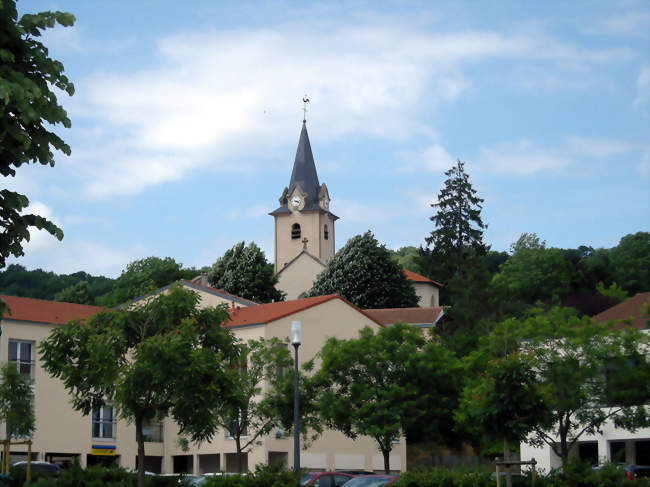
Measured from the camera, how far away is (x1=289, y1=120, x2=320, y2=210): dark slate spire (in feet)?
354

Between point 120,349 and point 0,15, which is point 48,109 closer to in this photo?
point 0,15

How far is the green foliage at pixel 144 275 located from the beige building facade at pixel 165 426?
3106 cm

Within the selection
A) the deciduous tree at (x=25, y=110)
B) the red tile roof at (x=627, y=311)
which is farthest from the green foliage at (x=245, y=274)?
the deciduous tree at (x=25, y=110)

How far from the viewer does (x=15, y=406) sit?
35.6 m

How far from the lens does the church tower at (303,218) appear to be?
346 feet

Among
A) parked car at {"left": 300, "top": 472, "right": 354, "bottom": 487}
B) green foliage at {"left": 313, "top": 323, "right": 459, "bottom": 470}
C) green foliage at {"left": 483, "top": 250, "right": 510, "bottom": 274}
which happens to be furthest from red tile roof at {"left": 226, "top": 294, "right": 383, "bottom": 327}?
green foliage at {"left": 483, "top": 250, "right": 510, "bottom": 274}

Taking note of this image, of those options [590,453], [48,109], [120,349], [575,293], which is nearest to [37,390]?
[120,349]

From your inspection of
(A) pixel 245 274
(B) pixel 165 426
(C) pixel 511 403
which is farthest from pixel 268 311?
(C) pixel 511 403

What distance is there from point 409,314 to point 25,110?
66.7 metres

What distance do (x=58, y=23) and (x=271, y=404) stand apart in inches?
1343

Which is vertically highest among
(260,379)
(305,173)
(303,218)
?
(305,173)

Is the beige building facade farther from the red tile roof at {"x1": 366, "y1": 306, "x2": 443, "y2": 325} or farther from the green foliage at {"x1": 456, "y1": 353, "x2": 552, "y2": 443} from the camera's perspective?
the green foliage at {"x1": 456, "y1": 353, "x2": 552, "y2": 443}

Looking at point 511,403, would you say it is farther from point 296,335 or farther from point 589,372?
point 589,372

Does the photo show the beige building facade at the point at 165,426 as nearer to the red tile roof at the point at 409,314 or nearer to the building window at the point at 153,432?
the building window at the point at 153,432
